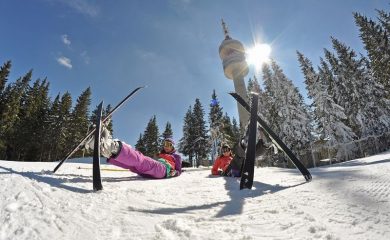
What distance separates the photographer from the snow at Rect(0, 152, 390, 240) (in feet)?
7.32

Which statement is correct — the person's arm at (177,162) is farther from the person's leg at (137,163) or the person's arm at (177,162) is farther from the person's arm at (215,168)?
the person's leg at (137,163)

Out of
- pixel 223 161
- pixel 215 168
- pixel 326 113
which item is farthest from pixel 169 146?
pixel 326 113

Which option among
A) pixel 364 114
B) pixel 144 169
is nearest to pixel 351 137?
pixel 364 114

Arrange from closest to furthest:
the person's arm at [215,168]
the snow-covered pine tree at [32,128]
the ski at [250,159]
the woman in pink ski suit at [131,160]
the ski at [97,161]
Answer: the ski at [97,161], the ski at [250,159], the woman in pink ski suit at [131,160], the person's arm at [215,168], the snow-covered pine tree at [32,128]

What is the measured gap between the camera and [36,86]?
51.1 m

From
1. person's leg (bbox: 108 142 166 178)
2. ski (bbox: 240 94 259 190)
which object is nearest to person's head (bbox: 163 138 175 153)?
person's leg (bbox: 108 142 166 178)

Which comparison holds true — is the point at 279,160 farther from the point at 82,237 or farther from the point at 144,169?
the point at 82,237

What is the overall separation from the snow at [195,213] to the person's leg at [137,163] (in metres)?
1.11

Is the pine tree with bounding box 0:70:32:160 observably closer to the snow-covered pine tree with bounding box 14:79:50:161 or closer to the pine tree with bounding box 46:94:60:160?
the snow-covered pine tree with bounding box 14:79:50:161

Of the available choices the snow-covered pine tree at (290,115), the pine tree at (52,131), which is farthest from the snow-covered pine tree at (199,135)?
the pine tree at (52,131)

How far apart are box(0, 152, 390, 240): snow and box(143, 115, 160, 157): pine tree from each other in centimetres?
4790

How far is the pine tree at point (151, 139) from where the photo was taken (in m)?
51.3

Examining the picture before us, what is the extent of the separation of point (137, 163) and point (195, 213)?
263 centimetres

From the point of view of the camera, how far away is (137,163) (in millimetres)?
5336
